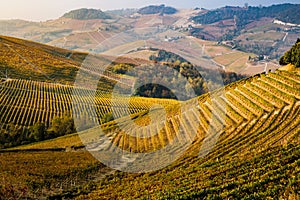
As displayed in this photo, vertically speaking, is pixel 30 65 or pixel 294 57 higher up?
pixel 294 57

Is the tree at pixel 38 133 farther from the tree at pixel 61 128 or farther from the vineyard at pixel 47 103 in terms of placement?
the vineyard at pixel 47 103

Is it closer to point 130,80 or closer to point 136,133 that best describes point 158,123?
point 136,133

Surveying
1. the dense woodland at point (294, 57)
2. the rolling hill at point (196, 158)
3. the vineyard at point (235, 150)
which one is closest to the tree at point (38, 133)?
the rolling hill at point (196, 158)

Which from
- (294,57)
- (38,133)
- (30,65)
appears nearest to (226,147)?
(294,57)

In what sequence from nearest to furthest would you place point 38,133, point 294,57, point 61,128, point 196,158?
point 196,158
point 294,57
point 38,133
point 61,128

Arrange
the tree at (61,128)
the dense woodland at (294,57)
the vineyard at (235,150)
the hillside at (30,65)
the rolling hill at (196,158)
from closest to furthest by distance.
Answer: the vineyard at (235,150), the rolling hill at (196,158), the dense woodland at (294,57), the tree at (61,128), the hillside at (30,65)

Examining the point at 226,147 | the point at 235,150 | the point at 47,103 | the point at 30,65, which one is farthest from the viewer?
the point at 30,65

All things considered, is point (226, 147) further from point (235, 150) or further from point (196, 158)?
point (196, 158)

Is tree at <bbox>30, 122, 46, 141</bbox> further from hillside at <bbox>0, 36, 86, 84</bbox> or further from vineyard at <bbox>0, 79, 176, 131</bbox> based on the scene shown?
hillside at <bbox>0, 36, 86, 84</bbox>

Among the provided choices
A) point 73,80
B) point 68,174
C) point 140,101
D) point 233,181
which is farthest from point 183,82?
point 233,181

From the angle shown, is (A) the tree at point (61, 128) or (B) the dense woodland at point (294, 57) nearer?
(B) the dense woodland at point (294, 57)

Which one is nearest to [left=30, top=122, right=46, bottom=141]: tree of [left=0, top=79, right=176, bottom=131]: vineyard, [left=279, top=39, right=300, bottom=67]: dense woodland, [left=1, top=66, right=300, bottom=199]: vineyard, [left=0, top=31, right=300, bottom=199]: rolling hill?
[left=0, top=79, right=176, bottom=131]: vineyard
